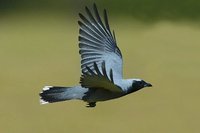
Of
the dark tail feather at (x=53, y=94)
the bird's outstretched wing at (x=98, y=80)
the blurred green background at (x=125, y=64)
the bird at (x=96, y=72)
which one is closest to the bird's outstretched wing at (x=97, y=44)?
the bird at (x=96, y=72)

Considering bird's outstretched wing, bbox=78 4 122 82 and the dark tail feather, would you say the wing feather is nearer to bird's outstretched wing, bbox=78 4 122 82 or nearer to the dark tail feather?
bird's outstretched wing, bbox=78 4 122 82

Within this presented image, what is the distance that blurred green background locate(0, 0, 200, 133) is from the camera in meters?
3.40

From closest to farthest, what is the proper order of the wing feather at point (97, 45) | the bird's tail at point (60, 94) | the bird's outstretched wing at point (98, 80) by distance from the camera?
the bird's outstretched wing at point (98, 80)
the bird's tail at point (60, 94)
the wing feather at point (97, 45)

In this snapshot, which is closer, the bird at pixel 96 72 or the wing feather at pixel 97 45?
the bird at pixel 96 72

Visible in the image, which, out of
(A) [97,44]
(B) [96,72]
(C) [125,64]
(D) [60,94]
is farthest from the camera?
(C) [125,64]

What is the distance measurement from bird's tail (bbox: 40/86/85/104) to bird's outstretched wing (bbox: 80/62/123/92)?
115 millimetres

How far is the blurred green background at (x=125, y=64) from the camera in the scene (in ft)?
11.1

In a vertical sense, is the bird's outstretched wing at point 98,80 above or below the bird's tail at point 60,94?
above

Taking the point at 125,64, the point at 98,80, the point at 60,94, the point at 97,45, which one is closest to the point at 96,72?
the point at 98,80

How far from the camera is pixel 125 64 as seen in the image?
12.5ft

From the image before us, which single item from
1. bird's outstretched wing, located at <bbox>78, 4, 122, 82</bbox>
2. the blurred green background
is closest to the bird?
bird's outstretched wing, located at <bbox>78, 4, 122, 82</bbox>

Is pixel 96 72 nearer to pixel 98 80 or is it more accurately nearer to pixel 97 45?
pixel 98 80

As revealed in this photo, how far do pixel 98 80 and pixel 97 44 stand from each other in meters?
0.50

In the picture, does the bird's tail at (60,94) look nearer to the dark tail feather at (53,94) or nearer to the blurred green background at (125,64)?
the dark tail feather at (53,94)
